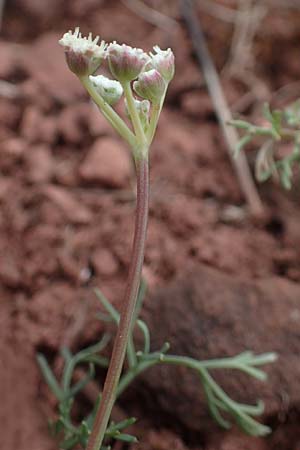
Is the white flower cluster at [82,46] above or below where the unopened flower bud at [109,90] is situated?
above

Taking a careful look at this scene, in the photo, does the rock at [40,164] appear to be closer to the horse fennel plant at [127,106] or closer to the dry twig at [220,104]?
the dry twig at [220,104]

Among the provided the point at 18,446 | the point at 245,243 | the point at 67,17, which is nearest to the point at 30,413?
the point at 18,446

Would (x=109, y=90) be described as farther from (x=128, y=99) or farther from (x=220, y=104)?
(x=220, y=104)

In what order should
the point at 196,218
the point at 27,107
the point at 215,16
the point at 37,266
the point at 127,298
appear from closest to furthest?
1. the point at 127,298
2. the point at 37,266
3. the point at 196,218
4. the point at 27,107
5. the point at 215,16

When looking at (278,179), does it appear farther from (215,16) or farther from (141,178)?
(141,178)

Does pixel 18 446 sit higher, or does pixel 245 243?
pixel 245 243

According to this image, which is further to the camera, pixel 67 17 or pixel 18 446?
pixel 67 17

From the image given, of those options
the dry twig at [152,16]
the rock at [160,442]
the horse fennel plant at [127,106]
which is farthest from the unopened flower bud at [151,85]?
the dry twig at [152,16]
